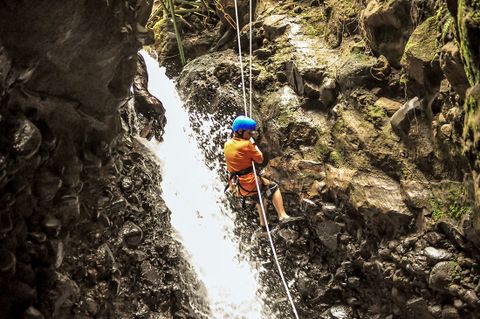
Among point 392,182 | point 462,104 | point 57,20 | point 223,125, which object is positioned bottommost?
point 223,125

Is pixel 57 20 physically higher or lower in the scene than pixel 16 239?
higher

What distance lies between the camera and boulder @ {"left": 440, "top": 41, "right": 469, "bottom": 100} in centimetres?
407

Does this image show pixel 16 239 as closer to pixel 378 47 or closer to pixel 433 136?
pixel 433 136

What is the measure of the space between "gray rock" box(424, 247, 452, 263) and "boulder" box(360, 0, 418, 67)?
2.46 metres

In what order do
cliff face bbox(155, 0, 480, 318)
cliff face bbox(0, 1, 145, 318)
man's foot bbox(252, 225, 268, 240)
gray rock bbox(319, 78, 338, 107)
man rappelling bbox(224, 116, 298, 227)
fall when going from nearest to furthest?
cliff face bbox(0, 1, 145, 318)
cliff face bbox(155, 0, 480, 318)
man rappelling bbox(224, 116, 298, 227)
gray rock bbox(319, 78, 338, 107)
man's foot bbox(252, 225, 268, 240)

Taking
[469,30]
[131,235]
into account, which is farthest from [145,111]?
[469,30]

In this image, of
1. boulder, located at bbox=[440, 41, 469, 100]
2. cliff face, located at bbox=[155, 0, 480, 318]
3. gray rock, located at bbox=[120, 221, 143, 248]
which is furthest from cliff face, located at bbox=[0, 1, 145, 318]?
cliff face, located at bbox=[155, 0, 480, 318]

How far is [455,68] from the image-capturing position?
412cm

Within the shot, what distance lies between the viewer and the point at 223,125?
8.39m

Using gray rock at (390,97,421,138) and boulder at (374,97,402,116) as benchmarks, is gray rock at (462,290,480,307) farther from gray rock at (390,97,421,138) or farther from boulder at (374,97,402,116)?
boulder at (374,97,402,116)

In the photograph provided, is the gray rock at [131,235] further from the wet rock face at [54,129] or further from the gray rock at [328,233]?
the gray rock at [328,233]

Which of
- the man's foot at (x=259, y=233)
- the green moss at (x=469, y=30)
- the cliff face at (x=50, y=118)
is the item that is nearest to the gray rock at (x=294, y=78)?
the man's foot at (x=259, y=233)

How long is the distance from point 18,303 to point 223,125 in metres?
5.22

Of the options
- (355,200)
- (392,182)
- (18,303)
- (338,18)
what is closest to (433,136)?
(392,182)
